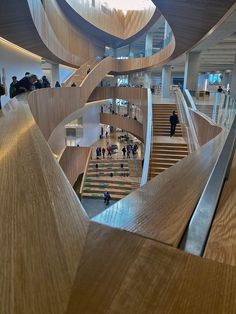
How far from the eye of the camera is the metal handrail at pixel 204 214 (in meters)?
1.13

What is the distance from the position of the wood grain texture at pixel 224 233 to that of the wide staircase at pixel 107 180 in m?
14.6

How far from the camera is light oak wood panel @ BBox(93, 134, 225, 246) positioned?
119 cm

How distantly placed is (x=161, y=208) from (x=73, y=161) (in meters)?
18.0

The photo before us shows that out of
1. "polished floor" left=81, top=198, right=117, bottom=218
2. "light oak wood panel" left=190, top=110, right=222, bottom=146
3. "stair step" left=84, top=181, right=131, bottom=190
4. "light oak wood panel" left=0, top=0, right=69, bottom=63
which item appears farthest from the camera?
"stair step" left=84, top=181, right=131, bottom=190

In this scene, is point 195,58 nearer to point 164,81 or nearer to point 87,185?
point 164,81

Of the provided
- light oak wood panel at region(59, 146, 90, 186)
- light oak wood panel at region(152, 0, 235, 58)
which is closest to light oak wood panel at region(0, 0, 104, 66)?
light oak wood panel at region(152, 0, 235, 58)

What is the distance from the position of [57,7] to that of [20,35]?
8402 millimetres

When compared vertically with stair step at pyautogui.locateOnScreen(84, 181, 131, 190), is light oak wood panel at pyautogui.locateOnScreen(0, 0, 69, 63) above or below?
above

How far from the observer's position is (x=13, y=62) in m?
12.2

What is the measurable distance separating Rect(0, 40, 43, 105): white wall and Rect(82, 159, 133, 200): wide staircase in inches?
308

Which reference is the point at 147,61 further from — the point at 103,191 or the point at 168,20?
the point at 168,20

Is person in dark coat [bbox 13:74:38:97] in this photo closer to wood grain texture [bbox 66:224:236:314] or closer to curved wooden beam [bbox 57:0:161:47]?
wood grain texture [bbox 66:224:236:314]

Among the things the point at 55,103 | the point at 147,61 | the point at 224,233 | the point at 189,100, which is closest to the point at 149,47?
the point at 147,61

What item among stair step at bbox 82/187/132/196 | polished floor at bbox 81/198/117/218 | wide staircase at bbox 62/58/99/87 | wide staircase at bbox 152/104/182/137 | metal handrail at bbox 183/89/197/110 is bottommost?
polished floor at bbox 81/198/117/218
